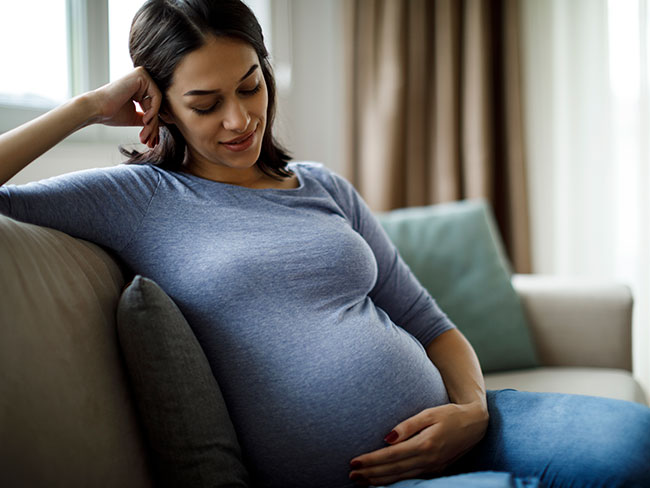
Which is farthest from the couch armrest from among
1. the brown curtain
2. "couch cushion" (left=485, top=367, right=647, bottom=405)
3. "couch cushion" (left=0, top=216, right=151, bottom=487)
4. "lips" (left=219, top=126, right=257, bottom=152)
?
"couch cushion" (left=0, top=216, right=151, bottom=487)

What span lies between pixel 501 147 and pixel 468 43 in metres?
0.48

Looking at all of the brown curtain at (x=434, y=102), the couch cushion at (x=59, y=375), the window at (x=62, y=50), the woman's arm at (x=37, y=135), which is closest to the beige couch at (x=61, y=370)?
the couch cushion at (x=59, y=375)

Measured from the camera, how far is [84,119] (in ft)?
3.55

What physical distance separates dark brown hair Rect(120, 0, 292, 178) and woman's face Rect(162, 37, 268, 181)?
0.02 m

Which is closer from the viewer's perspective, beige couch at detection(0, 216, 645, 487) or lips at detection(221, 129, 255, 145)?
beige couch at detection(0, 216, 645, 487)

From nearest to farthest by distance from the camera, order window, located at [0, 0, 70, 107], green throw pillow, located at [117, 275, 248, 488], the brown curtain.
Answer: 1. green throw pillow, located at [117, 275, 248, 488]
2. window, located at [0, 0, 70, 107]
3. the brown curtain

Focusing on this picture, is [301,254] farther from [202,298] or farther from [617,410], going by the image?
[617,410]

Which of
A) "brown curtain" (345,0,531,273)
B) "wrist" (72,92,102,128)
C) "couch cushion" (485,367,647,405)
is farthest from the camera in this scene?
"brown curtain" (345,0,531,273)

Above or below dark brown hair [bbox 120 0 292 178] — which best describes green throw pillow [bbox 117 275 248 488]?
below

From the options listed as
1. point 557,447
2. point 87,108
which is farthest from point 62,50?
point 557,447

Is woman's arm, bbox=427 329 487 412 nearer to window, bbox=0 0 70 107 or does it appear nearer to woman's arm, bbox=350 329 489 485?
woman's arm, bbox=350 329 489 485

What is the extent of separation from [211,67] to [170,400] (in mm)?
569

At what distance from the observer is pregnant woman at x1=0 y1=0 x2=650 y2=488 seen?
38.3 inches

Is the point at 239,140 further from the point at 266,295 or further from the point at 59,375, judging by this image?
the point at 59,375
